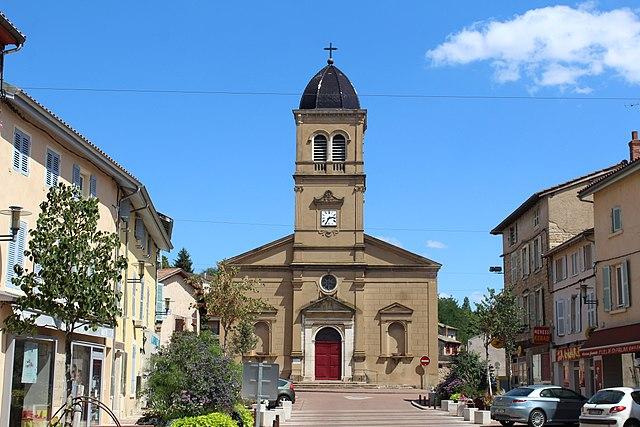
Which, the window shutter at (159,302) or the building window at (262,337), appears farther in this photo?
the building window at (262,337)

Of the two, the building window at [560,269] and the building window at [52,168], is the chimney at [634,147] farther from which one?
the building window at [52,168]

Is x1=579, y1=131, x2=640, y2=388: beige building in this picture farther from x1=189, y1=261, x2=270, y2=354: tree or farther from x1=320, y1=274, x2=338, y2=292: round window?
x1=320, y1=274, x2=338, y2=292: round window

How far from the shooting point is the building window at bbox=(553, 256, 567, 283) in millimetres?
39062

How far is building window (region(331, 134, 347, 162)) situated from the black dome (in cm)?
234

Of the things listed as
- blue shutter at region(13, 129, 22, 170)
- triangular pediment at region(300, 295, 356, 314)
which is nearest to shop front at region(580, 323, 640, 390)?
blue shutter at region(13, 129, 22, 170)

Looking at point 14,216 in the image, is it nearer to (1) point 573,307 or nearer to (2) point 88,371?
(2) point 88,371

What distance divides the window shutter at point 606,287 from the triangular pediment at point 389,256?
27.2m

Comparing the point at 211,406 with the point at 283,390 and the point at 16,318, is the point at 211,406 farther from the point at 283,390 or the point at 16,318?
the point at 283,390

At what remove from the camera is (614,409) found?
2064cm

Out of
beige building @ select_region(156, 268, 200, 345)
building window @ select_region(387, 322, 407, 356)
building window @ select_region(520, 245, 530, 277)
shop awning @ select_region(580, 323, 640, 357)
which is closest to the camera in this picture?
shop awning @ select_region(580, 323, 640, 357)

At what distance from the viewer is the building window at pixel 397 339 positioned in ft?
186

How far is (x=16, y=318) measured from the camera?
15477 mm

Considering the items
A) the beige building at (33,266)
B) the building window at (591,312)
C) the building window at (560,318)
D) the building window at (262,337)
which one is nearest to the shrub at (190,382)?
the beige building at (33,266)

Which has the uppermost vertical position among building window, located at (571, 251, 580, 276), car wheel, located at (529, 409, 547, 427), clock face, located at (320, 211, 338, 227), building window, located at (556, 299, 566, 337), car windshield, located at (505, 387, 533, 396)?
clock face, located at (320, 211, 338, 227)
